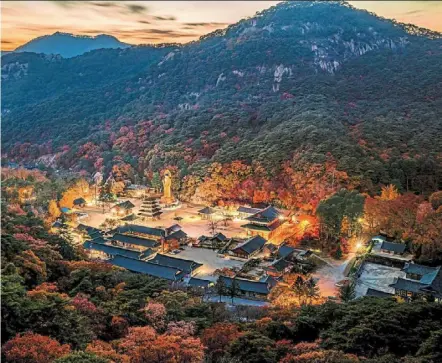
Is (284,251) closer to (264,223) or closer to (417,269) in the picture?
(264,223)

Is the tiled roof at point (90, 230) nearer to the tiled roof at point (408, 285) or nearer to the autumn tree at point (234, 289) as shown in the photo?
the autumn tree at point (234, 289)

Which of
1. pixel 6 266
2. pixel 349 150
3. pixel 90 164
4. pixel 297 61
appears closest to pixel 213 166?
pixel 349 150

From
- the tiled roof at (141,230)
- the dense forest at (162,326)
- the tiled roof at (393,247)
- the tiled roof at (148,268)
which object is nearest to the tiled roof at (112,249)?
the tiled roof at (148,268)

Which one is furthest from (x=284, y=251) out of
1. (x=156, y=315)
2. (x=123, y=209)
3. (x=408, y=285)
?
(x=123, y=209)

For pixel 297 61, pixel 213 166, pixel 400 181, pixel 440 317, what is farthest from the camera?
pixel 297 61

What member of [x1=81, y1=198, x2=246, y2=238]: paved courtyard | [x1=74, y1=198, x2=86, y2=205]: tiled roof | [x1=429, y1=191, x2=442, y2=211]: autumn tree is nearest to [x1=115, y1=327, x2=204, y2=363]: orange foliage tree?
[x1=81, y1=198, x2=246, y2=238]: paved courtyard

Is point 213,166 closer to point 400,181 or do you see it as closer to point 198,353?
point 400,181

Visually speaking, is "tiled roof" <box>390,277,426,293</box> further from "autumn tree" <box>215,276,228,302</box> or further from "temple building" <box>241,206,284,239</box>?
"temple building" <box>241,206,284,239</box>
